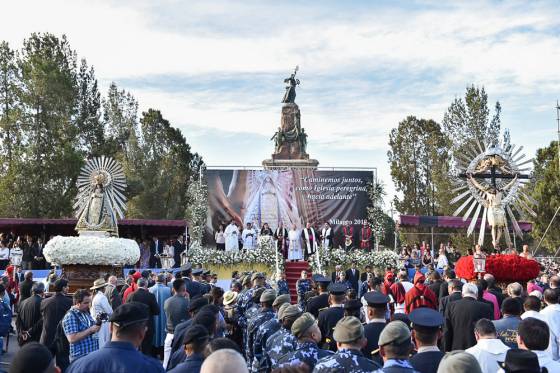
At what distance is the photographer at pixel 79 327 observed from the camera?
312 inches

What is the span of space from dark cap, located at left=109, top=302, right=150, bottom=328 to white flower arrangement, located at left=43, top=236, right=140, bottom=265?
1533 cm

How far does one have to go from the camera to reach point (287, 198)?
3338 cm

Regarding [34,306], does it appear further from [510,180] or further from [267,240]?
[267,240]

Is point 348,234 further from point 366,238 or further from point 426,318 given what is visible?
point 426,318

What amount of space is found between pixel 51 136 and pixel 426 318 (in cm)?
3683

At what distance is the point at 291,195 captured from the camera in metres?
33.4

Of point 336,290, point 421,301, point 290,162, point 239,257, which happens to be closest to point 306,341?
point 336,290

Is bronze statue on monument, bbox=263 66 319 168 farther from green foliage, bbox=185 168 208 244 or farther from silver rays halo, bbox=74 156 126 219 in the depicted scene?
silver rays halo, bbox=74 156 126 219

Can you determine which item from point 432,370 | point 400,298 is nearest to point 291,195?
point 400,298

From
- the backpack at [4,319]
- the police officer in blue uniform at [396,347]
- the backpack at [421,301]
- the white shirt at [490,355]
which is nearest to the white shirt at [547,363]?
the white shirt at [490,355]

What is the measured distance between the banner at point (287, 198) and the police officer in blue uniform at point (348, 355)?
2822 cm

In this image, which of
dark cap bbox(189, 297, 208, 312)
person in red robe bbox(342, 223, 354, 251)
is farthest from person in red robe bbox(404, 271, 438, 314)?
person in red robe bbox(342, 223, 354, 251)

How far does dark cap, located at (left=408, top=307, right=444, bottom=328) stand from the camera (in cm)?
504

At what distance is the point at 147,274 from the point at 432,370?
8.62 m
